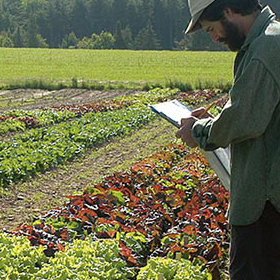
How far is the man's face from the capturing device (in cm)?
291

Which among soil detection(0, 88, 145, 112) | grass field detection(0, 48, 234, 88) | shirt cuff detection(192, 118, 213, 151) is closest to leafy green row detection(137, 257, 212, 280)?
shirt cuff detection(192, 118, 213, 151)

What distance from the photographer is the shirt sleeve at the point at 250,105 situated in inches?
108

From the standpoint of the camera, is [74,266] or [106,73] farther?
[106,73]

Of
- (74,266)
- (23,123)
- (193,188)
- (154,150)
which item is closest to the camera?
(74,266)

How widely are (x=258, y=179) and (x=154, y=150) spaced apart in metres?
9.54

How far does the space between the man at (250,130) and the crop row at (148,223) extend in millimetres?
1412

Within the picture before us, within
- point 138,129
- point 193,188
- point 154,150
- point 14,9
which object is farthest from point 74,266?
point 14,9

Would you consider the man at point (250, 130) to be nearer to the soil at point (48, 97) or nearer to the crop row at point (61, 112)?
the crop row at point (61, 112)

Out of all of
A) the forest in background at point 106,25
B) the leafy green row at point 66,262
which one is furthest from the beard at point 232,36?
the forest in background at point 106,25

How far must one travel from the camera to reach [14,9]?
128 meters

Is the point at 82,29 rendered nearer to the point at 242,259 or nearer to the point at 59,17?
the point at 59,17

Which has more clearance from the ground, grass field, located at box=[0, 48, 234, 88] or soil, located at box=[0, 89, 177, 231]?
soil, located at box=[0, 89, 177, 231]

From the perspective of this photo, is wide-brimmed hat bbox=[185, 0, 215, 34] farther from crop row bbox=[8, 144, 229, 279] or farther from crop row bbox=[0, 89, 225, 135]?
crop row bbox=[0, 89, 225, 135]

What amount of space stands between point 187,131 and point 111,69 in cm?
3495
